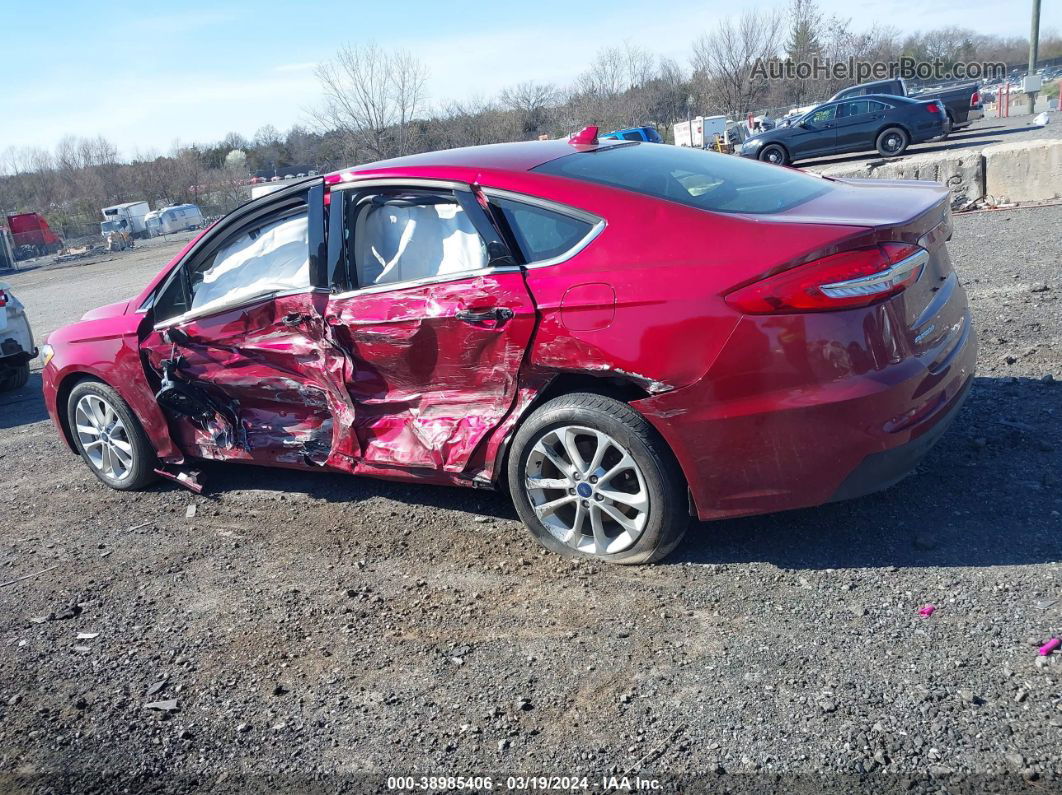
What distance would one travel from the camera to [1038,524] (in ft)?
11.7

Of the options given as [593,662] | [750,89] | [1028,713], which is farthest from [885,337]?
[750,89]

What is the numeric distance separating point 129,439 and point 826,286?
406 cm

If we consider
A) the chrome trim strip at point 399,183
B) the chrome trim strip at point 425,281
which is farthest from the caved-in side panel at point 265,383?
the chrome trim strip at point 399,183

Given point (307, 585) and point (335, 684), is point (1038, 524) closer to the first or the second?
point (335, 684)

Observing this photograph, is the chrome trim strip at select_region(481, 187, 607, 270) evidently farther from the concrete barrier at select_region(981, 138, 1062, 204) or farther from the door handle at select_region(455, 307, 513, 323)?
the concrete barrier at select_region(981, 138, 1062, 204)

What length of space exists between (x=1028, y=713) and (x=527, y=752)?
1435mm

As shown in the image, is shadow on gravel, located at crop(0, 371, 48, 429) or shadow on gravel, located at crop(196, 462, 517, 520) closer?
shadow on gravel, located at crop(196, 462, 517, 520)

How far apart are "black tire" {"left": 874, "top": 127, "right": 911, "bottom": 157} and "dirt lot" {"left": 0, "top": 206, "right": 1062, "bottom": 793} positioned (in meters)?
20.5

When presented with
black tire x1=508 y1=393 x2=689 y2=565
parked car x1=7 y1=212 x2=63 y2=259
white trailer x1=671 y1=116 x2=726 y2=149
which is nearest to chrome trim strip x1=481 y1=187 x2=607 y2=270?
black tire x1=508 y1=393 x2=689 y2=565

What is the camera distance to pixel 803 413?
3236mm

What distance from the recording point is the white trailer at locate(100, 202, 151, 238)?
4612 cm

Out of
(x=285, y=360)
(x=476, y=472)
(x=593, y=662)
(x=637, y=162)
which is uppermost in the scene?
(x=637, y=162)

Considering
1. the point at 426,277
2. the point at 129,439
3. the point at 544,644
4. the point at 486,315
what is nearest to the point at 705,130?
the point at 129,439

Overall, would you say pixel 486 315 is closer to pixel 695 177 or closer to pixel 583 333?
pixel 583 333
